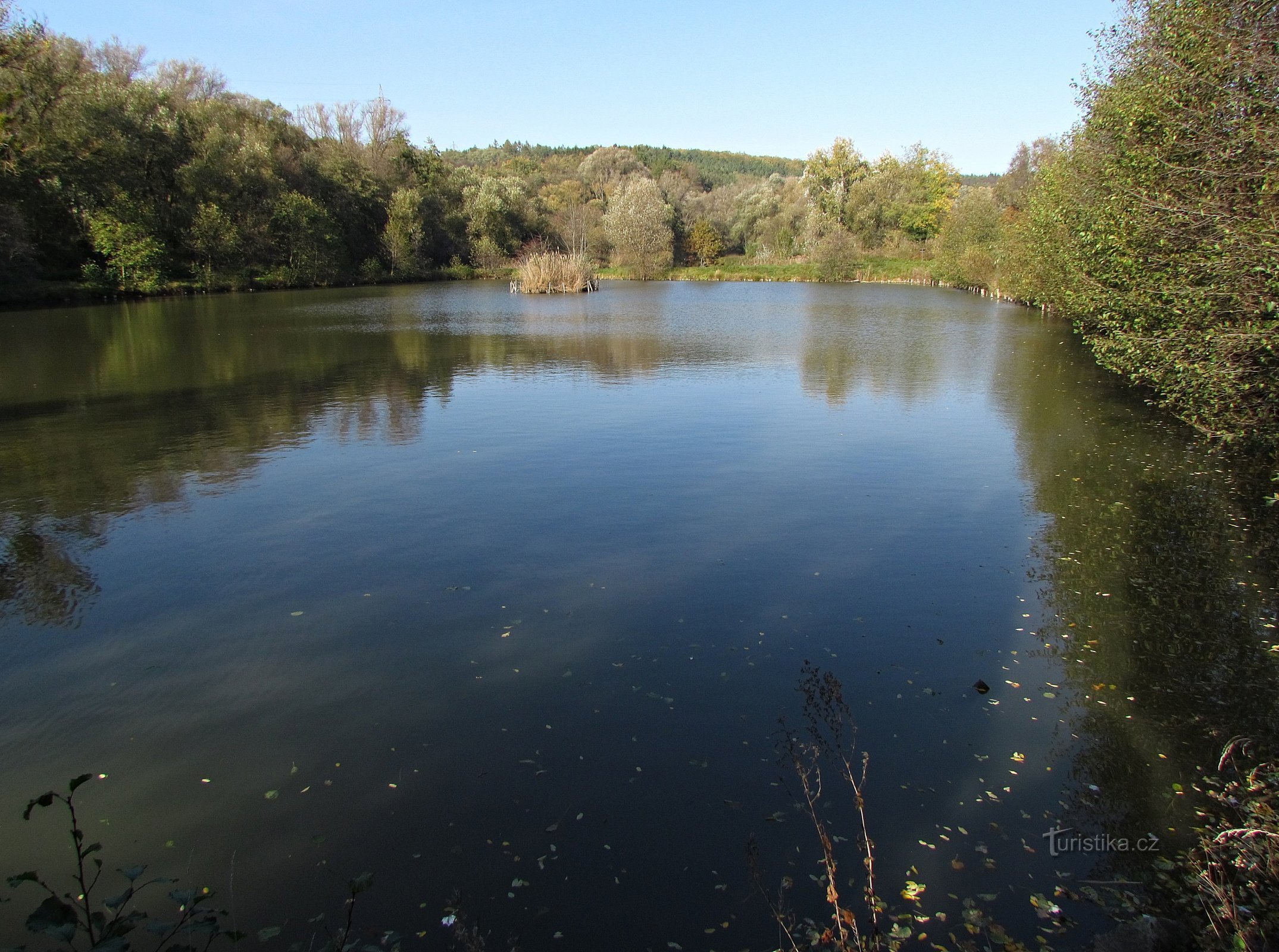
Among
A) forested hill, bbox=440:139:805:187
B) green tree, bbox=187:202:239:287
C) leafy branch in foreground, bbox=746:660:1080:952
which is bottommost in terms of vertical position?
leafy branch in foreground, bbox=746:660:1080:952

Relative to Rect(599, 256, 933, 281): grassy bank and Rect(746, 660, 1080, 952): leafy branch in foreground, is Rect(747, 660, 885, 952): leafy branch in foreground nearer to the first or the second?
Rect(746, 660, 1080, 952): leafy branch in foreground

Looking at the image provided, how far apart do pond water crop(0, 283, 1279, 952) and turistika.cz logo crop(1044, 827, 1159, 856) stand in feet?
0.24

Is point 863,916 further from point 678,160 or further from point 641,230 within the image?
point 678,160

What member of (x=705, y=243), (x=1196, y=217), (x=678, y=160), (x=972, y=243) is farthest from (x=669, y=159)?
(x=1196, y=217)

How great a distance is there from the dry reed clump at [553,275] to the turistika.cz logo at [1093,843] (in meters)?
43.0

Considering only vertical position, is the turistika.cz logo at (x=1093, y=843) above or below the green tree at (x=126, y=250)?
below

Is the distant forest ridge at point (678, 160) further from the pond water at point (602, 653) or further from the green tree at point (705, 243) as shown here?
the pond water at point (602, 653)

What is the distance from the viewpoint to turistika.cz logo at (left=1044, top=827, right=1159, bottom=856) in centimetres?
410

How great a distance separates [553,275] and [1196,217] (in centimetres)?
3794

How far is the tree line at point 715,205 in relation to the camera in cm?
944

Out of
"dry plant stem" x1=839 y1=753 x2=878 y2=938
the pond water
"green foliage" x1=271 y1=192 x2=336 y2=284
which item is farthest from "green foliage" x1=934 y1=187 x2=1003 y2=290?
"dry plant stem" x1=839 y1=753 x2=878 y2=938

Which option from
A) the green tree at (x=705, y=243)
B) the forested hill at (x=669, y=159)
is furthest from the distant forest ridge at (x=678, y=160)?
the green tree at (x=705, y=243)

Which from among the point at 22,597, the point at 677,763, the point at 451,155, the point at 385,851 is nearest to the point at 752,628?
the point at 677,763

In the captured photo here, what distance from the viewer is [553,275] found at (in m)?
45.1
